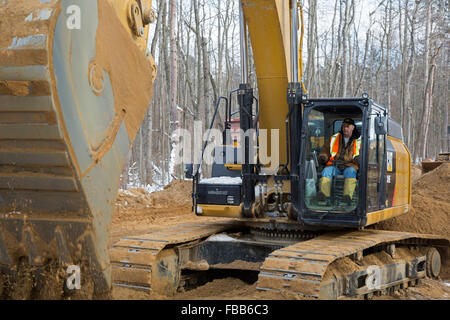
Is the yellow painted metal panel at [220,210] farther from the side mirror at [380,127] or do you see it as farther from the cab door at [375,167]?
the side mirror at [380,127]

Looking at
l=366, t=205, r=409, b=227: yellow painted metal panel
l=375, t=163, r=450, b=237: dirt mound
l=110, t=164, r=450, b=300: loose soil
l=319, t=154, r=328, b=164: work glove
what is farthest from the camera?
l=375, t=163, r=450, b=237: dirt mound

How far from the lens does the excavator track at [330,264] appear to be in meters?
4.54

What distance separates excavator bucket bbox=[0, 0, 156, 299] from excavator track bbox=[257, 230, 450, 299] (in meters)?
2.05

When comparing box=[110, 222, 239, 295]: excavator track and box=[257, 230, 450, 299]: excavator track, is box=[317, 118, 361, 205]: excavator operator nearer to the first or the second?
box=[257, 230, 450, 299]: excavator track

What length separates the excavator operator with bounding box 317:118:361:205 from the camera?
564cm

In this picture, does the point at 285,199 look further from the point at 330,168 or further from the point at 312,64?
the point at 312,64

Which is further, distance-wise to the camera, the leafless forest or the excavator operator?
the leafless forest

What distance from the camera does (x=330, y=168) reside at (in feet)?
18.9

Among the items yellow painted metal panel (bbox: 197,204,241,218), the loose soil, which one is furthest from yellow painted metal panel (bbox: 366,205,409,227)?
yellow painted metal panel (bbox: 197,204,241,218)

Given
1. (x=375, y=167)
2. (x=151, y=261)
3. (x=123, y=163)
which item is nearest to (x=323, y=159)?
(x=375, y=167)

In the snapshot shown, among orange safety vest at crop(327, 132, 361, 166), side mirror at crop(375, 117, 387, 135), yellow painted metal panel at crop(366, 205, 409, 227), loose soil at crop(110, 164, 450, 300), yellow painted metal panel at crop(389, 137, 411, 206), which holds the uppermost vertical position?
side mirror at crop(375, 117, 387, 135)

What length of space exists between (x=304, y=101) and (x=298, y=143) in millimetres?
522
